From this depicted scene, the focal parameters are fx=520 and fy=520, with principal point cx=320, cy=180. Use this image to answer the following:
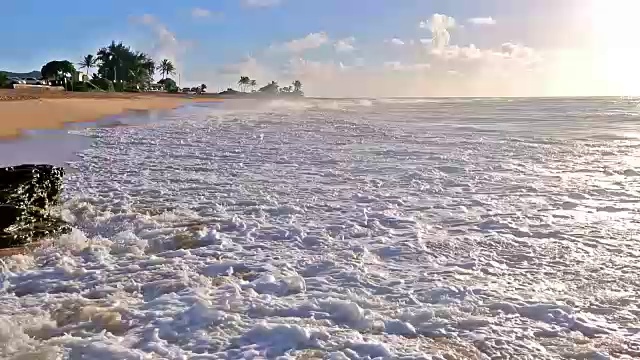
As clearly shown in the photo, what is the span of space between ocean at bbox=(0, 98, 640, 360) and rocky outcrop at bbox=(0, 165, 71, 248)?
0.27 meters

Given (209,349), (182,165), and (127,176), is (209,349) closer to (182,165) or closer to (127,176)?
(127,176)

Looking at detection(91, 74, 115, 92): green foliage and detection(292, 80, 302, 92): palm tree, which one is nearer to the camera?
detection(91, 74, 115, 92): green foliage

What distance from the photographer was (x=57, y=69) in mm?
65625

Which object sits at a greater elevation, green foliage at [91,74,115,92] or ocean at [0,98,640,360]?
green foliage at [91,74,115,92]

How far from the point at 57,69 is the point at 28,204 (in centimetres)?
6849

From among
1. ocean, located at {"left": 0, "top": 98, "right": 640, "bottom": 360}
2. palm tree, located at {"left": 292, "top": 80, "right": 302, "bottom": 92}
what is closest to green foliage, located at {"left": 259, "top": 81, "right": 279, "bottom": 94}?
palm tree, located at {"left": 292, "top": 80, "right": 302, "bottom": 92}

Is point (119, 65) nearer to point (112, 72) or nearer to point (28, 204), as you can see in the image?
point (112, 72)

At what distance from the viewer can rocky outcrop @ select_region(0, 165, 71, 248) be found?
204 inches

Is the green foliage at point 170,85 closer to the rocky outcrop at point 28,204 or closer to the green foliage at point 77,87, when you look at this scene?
the green foliage at point 77,87

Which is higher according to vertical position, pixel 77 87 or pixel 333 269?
pixel 77 87

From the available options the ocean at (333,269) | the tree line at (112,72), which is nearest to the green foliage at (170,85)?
the tree line at (112,72)

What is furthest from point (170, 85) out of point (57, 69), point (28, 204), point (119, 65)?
point (28, 204)

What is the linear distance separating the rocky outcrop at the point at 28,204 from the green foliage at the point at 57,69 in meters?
65.7

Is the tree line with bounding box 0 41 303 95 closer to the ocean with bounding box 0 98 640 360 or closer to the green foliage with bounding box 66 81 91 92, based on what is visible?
the green foliage with bounding box 66 81 91 92
